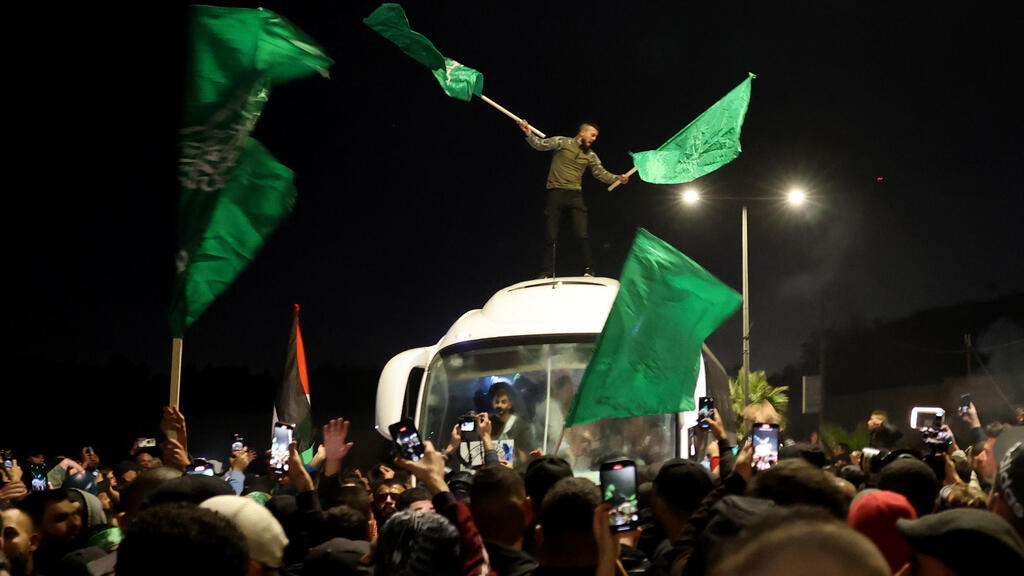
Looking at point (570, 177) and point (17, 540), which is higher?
point (570, 177)

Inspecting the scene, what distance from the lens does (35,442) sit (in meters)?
22.5

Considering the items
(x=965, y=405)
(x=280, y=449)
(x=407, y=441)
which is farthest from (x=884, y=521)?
(x=965, y=405)

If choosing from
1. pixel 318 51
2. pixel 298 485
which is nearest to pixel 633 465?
pixel 298 485

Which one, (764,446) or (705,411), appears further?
(705,411)

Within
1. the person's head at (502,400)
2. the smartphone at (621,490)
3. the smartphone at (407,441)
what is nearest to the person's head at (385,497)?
the smartphone at (407,441)

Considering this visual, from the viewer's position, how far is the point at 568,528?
3955 millimetres

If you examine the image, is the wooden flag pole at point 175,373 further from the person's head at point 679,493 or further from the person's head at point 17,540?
the person's head at point 679,493

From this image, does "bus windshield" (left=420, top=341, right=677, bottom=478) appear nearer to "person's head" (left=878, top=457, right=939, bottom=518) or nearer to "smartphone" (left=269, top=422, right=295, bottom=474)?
"smartphone" (left=269, top=422, right=295, bottom=474)

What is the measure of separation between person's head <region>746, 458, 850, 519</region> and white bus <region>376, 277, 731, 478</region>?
6.17 metres

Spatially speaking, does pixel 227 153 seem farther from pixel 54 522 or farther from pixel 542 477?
pixel 542 477

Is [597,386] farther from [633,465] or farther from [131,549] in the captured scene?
[131,549]

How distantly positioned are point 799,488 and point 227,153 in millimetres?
4451

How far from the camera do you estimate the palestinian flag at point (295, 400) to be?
461 inches

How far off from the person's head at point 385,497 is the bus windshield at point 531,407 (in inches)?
98.9
